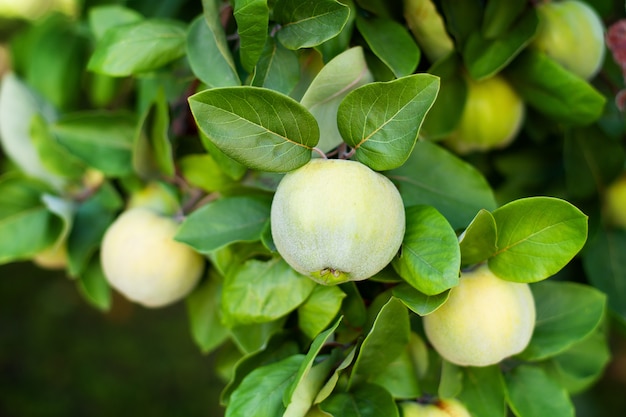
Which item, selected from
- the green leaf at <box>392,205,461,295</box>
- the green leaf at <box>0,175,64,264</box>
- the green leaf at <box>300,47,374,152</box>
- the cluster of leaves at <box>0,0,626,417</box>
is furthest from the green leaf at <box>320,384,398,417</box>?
the green leaf at <box>0,175,64,264</box>

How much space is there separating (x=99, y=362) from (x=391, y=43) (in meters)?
1.69

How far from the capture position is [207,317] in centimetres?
76

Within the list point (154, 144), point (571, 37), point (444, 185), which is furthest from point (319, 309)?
point (571, 37)

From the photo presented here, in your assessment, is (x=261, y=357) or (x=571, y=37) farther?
(x=571, y=37)

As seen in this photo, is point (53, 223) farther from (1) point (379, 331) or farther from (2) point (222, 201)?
(1) point (379, 331)

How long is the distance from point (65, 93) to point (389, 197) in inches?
24.5

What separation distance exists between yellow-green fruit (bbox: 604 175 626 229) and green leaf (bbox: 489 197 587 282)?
0.36 metres

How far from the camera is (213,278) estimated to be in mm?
746

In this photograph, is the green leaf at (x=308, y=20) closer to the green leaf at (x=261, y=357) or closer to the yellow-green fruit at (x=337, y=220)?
the yellow-green fruit at (x=337, y=220)

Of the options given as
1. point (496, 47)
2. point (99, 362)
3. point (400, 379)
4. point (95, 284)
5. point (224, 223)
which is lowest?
point (99, 362)

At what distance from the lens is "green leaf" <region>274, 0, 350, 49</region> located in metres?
0.51

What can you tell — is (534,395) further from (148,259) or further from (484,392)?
(148,259)

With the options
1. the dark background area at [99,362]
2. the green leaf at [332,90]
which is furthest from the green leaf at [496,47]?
the dark background area at [99,362]

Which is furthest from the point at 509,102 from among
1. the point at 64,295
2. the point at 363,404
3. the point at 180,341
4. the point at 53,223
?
the point at 64,295
